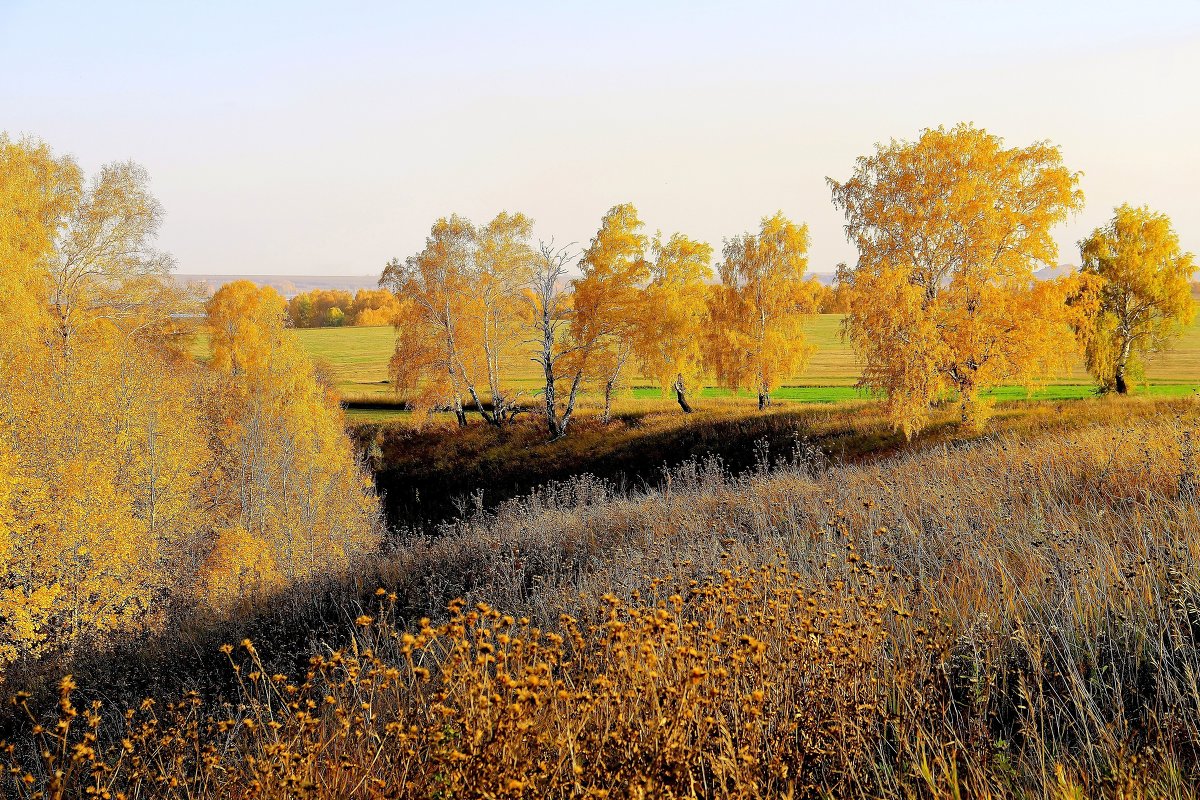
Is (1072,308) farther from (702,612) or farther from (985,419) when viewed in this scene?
(702,612)

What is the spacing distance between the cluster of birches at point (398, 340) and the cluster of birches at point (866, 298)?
0.29 feet

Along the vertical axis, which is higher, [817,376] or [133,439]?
[817,376]

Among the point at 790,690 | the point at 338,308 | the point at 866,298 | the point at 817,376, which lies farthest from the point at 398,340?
the point at 338,308

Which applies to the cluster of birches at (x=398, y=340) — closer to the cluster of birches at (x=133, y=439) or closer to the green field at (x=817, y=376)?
the cluster of birches at (x=133, y=439)

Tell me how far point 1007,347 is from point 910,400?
3358mm

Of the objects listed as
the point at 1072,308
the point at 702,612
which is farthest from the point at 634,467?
the point at 702,612

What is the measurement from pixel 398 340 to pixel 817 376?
1043 inches

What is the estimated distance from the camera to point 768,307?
108 feet

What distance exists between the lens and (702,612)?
368 cm

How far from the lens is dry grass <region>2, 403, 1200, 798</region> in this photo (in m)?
2.50

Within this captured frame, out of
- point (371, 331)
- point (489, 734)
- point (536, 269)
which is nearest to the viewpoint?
point (489, 734)

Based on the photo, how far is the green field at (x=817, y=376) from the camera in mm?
34812

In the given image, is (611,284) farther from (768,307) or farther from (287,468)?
(287,468)

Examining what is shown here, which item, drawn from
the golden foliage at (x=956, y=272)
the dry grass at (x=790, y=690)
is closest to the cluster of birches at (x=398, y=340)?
the golden foliage at (x=956, y=272)
